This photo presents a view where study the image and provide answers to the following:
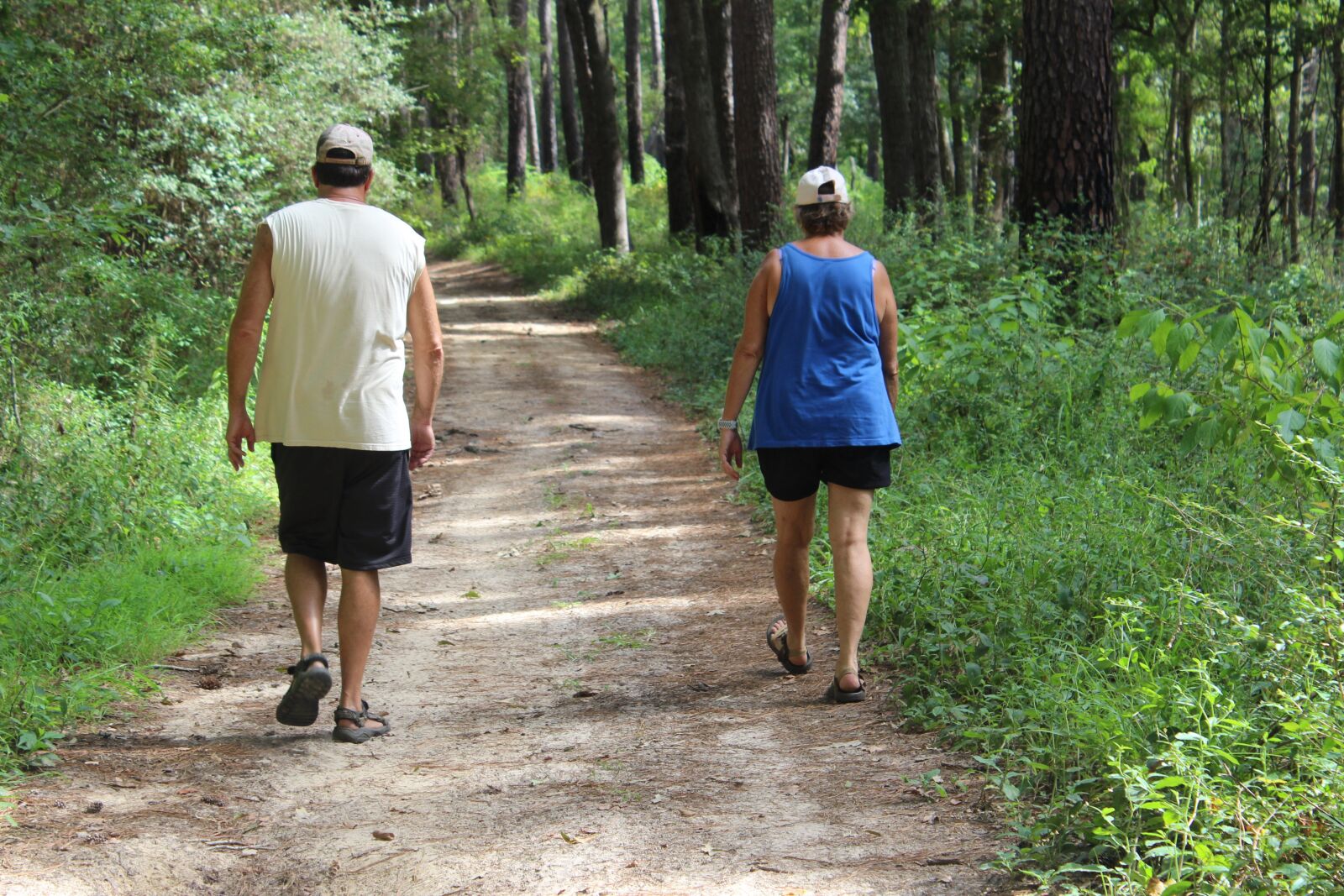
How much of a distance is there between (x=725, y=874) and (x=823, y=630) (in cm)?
260

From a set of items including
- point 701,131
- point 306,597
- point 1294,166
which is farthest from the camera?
point 701,131

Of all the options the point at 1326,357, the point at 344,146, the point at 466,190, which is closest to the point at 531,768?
the point at 344,146

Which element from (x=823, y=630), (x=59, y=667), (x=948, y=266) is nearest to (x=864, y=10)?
(x=948, y=266)

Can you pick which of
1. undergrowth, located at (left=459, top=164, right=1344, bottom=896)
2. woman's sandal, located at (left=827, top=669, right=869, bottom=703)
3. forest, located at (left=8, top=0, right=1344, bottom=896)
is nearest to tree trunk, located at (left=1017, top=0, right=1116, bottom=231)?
forest, located at (left=8, top=0, right=1344, bottom=896)

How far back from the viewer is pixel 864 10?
18531 mm

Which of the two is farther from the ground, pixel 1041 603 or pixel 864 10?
pixel 864 10

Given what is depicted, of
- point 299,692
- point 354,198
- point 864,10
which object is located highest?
point 864,10

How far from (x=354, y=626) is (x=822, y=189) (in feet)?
8.09

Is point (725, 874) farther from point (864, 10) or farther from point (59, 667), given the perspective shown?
point (864, 10)

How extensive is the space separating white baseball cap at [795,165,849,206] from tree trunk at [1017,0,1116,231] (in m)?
→ 6.09

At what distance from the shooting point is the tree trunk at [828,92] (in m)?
21.1

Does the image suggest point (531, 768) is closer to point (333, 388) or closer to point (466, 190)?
point (333, 388)

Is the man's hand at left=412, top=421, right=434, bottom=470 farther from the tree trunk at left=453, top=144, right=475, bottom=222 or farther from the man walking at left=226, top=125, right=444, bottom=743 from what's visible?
the tree trunk at left=453, top=144, right=475, bottom=222

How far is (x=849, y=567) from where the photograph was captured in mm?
5000
